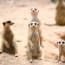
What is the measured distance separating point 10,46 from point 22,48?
70cm

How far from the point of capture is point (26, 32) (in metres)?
9.01

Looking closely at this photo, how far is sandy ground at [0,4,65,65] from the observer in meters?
6.34

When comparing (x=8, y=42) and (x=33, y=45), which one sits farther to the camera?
(x=8, y=42)

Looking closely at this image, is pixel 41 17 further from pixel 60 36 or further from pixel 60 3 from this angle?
pixel 60 36

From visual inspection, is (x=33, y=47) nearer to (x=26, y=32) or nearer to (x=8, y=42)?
(x=8, y=42)

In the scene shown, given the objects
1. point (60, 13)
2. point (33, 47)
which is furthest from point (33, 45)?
point (60, 13)

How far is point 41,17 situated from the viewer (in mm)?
11125

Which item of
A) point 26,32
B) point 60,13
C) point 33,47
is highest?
point 60,13

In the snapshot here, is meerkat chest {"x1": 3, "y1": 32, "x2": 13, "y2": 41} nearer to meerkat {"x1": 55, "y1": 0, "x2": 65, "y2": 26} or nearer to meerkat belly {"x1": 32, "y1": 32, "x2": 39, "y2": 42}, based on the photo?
meerkat belly {"x1": 32, "y1": 32, "x2": 39, "y2": 42}

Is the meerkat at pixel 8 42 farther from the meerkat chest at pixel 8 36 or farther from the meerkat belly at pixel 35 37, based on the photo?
the meerkat belly at pixel 35 37

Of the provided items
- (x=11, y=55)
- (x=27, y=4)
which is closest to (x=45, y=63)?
(x=11, y=55)

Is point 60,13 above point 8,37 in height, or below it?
above

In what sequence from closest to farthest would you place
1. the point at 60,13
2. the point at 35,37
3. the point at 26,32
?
the point at 35,37, the point at 26,32, the point at 60,13

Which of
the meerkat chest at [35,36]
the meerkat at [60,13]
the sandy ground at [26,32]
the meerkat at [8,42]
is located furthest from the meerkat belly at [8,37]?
the meerkat at [60,13]
